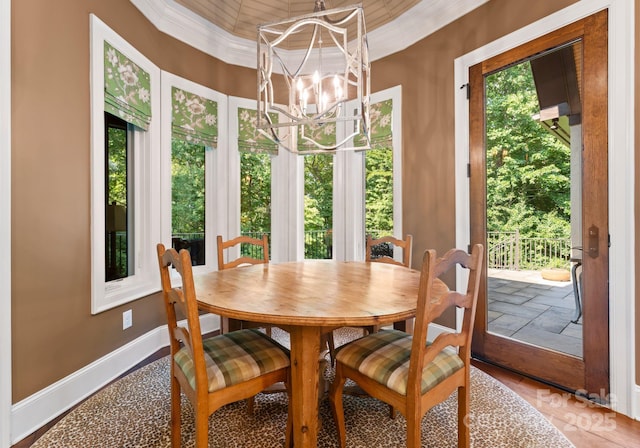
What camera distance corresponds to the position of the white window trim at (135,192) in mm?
2158

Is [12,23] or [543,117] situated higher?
[12,23]

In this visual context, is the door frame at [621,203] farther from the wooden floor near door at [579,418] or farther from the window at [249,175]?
the window at [249,175]

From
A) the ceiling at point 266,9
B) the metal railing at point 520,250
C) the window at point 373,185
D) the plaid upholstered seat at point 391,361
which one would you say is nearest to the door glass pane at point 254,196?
the metal railing at point 520,250

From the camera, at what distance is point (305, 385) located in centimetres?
132

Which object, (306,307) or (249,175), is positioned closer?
(306,307)

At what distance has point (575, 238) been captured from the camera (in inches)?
82.0

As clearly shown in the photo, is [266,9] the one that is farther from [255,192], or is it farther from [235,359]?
[235,359]

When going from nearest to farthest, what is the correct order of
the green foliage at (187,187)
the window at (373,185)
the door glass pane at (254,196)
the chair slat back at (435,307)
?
the chair slat back at (435,307)
the green foliage at (187,187)
the window at (373,185)
the door glass pane at (254,196)

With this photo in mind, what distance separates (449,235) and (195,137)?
2513mm

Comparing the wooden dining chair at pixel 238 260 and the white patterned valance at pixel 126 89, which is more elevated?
the white patterned valance at pixel 126 89

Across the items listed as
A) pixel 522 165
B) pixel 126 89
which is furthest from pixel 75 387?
pixel 522 165

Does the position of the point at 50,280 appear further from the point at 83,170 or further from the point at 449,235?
the point at 449,235

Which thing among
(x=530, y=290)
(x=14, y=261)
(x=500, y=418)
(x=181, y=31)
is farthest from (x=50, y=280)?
(x=530, y=290)

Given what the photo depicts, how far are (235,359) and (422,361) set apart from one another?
0.76 m
